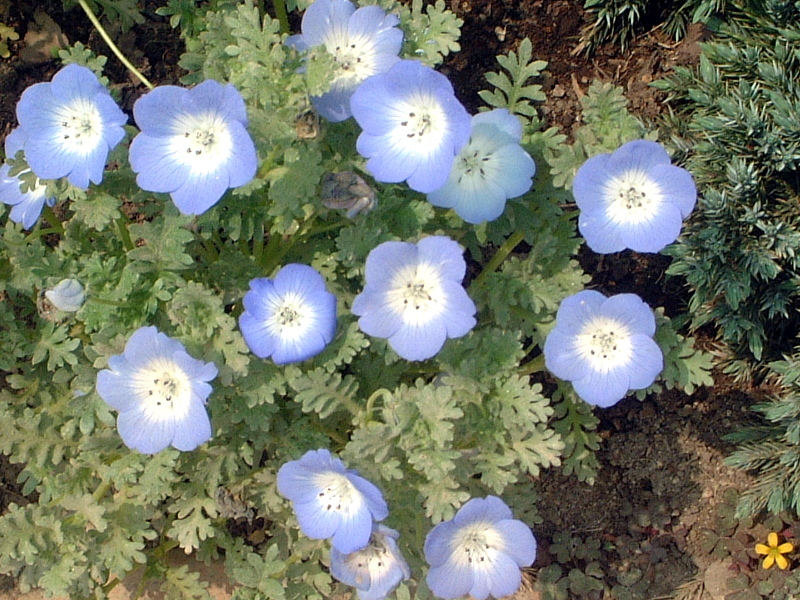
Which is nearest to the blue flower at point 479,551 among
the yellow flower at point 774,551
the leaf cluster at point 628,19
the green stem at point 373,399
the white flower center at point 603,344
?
the green stem at point 373,399

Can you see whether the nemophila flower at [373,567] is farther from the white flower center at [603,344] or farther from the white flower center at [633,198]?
the white flower center at [633,198]

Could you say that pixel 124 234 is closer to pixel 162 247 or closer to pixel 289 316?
pixel 162 247

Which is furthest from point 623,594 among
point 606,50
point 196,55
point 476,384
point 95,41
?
point 95,41

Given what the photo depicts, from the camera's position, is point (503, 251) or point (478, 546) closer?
point (478, 546)

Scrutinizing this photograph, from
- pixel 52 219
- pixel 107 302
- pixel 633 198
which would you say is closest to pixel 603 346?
pixel 633 198

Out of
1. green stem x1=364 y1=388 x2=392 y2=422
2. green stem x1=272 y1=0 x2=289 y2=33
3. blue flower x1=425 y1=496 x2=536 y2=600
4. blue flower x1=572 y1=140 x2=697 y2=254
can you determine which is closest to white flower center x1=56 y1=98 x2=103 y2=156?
green stem x1=272 y1=0 x2=289 y2=33

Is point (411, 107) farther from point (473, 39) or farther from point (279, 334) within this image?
point (473, 39)

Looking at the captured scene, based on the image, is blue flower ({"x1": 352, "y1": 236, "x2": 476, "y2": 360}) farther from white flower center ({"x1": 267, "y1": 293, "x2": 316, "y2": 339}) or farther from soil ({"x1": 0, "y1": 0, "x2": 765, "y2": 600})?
soil ({"x1": 0, "y1": 0, "x2": 765, "y2": 600})

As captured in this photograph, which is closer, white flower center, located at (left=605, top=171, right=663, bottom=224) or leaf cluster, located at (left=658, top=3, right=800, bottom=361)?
white flower center, located at (left=605, top=171, right=663, bottom=224)
